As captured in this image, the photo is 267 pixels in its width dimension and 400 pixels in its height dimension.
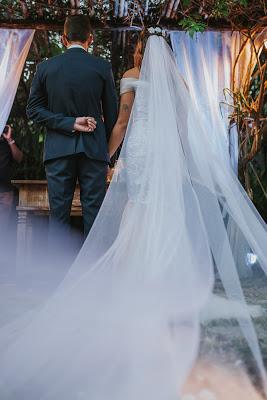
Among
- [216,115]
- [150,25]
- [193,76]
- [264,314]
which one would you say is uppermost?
[150,25]

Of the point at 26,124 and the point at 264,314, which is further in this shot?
the point at 26,124

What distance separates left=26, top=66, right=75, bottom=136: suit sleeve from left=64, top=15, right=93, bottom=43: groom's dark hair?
0.89 ft

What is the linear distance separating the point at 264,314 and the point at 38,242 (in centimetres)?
375

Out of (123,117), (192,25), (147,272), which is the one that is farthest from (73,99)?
(192,25)

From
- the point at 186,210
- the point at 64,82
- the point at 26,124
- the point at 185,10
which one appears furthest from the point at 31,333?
the point at 26,124

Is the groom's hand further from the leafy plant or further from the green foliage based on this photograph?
the green foliage

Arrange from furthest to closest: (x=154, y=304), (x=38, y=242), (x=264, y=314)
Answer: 1. (x=38, y=242)
2. (x=264, y=314)
3. (x=154, y=304)

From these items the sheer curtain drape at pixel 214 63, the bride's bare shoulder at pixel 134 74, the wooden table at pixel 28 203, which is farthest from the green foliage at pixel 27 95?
the bride's bare shoulder at pixel 134 74

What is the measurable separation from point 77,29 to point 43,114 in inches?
20.9

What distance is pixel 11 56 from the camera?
427 cm

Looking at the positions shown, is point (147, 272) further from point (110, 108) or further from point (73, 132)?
point (110, 108)

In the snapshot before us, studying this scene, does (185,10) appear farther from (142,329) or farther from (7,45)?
(142,329)

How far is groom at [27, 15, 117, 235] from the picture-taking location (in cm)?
271

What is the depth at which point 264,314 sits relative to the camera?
2.20 m
